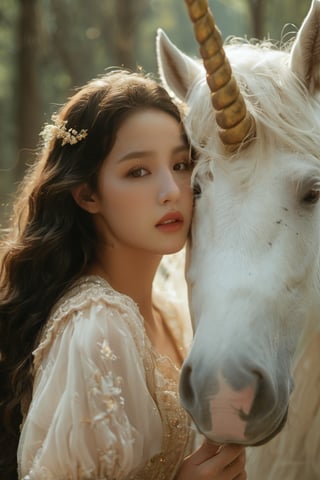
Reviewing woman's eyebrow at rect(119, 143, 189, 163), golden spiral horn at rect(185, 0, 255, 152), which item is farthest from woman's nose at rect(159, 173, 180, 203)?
golden spiral horn at rect(185, 0, 255, 152)

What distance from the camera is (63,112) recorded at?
2.77m

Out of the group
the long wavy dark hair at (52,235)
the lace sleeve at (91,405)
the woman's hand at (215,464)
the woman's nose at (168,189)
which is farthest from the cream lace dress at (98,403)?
the woman's nose at (168,189)

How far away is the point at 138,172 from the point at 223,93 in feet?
1.63

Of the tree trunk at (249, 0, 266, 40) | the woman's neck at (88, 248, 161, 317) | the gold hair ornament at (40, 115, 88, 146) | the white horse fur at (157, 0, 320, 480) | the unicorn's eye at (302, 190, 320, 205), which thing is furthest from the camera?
the tree trunk at (249, 0, 266, 40)

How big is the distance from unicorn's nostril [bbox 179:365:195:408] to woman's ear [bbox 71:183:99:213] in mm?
966

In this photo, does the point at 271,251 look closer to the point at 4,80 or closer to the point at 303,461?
the point at 303,461

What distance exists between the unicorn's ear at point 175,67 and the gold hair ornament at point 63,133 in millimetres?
395

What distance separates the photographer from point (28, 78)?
1071cm

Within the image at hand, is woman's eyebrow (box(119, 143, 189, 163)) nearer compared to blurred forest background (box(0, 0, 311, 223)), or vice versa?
woman's eyebrow (box(119, 143, 189, 163))

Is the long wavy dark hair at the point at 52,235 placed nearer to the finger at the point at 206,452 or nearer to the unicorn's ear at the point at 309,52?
the unicorn's ear at the point at 309,52

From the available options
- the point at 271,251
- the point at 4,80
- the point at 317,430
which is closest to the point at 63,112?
the point at 271,251

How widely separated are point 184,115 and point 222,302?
991mm

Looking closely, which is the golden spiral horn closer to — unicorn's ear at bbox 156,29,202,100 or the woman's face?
the woman's face

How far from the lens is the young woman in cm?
215
